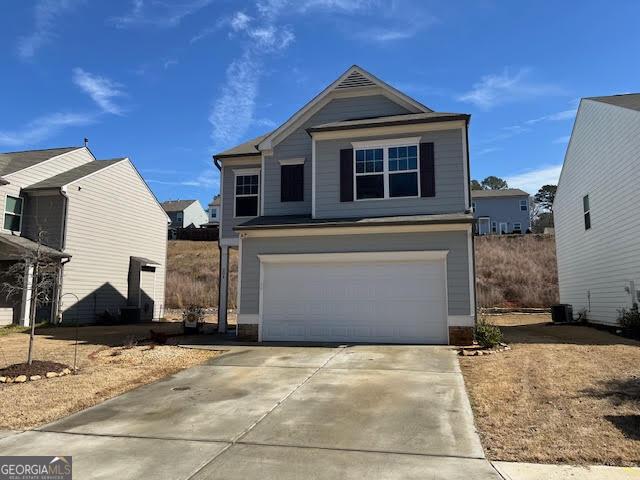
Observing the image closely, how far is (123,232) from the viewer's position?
2416 cm

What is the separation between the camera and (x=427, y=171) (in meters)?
14.0

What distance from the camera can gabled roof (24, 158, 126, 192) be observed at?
69.3 feet

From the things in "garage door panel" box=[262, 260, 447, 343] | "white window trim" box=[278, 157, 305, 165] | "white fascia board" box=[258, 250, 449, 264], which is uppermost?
"white window trim" box=[278, 157, 305, 165]

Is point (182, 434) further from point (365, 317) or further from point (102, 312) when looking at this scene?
point (102, 312)

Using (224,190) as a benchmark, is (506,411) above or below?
below

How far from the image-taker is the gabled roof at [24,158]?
2162cm

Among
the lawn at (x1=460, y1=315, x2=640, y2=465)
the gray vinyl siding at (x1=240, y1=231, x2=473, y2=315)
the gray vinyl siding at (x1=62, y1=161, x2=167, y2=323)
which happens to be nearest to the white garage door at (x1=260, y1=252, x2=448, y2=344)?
the gray vinyl siding at (x1=240, y1=231, x2=473, y2=315)

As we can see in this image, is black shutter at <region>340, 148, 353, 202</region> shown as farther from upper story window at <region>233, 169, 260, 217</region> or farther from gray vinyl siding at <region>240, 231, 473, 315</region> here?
upper story window at <region>233, 169, 260, 217</region>

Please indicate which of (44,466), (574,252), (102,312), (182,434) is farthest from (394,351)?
(102,312)

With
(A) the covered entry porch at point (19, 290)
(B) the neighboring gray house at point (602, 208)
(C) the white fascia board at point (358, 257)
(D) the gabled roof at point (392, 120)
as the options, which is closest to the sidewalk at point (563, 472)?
(C) the white fascia board at point (358, 257)

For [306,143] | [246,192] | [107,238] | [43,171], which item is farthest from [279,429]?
[43,171]

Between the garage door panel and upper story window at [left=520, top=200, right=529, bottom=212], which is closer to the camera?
the garage door panel

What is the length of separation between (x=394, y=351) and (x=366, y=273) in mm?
2536

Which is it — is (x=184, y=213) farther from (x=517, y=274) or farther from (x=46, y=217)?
(x=517, y=274)
